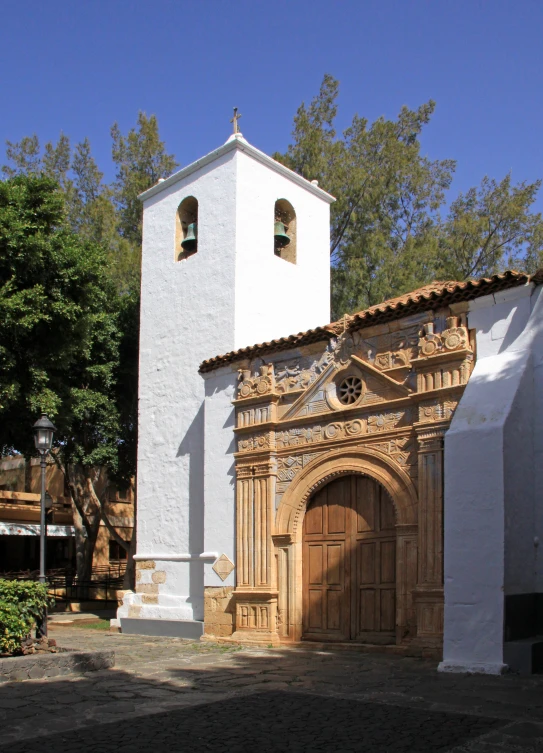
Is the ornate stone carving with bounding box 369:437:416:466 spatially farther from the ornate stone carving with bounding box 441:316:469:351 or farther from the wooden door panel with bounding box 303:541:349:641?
the wooden door panel with bounding box 303:541:349:641

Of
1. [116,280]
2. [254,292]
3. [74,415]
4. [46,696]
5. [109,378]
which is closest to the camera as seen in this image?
[46,696]

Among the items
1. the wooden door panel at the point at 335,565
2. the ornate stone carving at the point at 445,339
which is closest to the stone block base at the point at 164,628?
the wooden door panel at the point at 335,565

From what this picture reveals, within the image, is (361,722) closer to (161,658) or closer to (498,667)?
(498,667)

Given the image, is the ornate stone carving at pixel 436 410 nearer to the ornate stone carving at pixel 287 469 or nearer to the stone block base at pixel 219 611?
the ornate stone carving at pixel 287 469

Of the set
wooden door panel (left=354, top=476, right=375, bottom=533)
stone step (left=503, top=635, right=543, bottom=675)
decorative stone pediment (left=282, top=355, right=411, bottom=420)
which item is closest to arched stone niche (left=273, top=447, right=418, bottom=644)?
wooden door panel (left=354, top=476, right=375, bottom=533)

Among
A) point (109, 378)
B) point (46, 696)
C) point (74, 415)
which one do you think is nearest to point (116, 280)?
point (109, 378)

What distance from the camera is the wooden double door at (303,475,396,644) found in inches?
397

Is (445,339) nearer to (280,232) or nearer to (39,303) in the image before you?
(280,232)

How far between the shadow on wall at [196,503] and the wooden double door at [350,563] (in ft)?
8.99

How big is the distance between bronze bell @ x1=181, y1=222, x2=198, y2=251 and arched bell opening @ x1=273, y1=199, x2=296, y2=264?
1.54 m

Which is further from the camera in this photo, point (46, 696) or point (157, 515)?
point (157, 515)

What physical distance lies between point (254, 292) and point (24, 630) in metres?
7.43

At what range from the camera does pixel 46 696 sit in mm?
7168

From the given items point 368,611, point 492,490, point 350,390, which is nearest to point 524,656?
point 492,490
